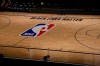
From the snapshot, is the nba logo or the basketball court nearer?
the basketball court

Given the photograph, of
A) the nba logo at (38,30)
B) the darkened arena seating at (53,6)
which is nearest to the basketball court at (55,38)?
the nba logo at (38,30)

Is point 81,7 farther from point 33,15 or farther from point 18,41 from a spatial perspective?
point 18,41

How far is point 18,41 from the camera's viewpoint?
859 centimetres

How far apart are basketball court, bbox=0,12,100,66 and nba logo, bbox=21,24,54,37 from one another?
0.25 metres

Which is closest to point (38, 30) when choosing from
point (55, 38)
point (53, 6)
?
point (55, 38)

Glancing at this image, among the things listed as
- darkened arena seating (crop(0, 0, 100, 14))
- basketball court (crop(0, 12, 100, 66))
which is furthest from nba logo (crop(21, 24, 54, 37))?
darkened arena seating (crop(0, 0, 100, 14))

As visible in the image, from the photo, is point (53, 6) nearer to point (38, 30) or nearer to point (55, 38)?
point (38, 30)

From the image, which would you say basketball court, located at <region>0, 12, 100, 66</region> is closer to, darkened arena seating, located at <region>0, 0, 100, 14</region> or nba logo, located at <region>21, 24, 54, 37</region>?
nba logo, located at <region>21, 24, 54, 37</region>

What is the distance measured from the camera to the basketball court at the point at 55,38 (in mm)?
6680

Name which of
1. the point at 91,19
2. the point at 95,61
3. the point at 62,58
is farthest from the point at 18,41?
the point at 91,19

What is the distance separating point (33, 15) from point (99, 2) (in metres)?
3.41

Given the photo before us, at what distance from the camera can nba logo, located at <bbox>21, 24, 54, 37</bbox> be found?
9.39 m

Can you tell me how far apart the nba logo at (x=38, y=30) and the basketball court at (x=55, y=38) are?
9.7 inches

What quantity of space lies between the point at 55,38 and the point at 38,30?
131 centimetres
